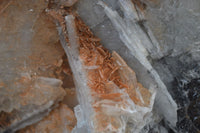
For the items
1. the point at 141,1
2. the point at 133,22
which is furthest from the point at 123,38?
the point at 141,1

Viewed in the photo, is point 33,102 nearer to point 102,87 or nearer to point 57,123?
point 57,123

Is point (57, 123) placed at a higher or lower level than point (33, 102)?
lower

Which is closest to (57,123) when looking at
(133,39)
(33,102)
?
(33,102)

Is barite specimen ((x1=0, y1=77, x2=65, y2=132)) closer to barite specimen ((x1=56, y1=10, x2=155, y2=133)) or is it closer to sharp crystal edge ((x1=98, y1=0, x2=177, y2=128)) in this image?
barite specimen ((x1=56, y1=10, x2=155, y2=133))

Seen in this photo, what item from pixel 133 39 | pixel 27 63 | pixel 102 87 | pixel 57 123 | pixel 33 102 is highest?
pixel 133 39

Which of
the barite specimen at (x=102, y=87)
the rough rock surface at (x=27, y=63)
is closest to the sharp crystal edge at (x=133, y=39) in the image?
the barite specimen at (x=102, y=87)

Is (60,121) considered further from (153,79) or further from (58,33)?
(153,79)

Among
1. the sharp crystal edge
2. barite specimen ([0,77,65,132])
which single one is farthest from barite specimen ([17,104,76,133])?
the sharp crystal edge

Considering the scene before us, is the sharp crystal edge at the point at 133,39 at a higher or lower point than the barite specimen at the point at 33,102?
higher

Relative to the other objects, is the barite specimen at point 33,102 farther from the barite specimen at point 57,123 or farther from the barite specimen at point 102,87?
the barite specimen at point 102,87
